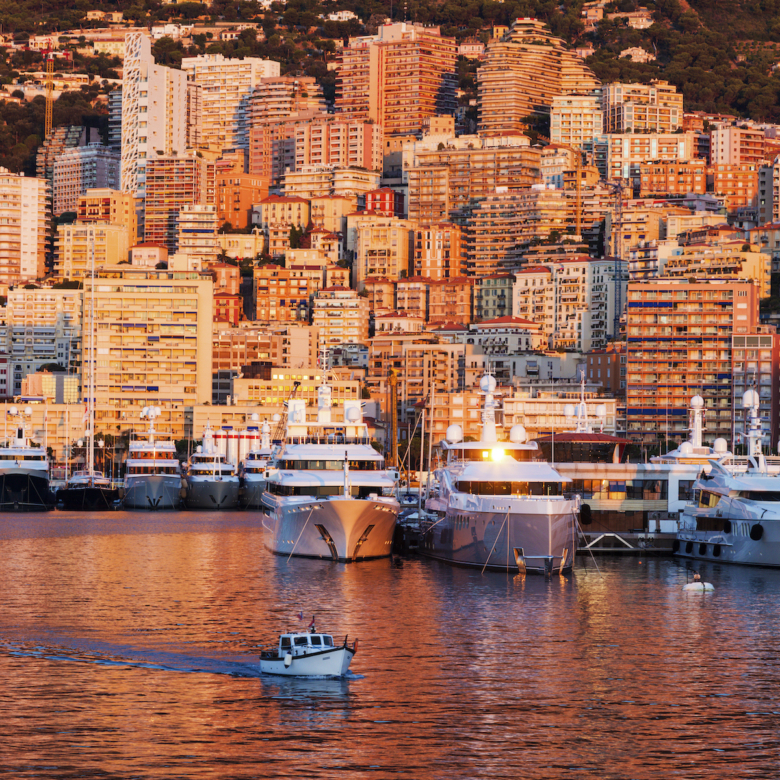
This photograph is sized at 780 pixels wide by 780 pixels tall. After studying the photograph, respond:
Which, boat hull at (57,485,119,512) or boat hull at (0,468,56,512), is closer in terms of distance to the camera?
boat hull at (0,468,56,512)

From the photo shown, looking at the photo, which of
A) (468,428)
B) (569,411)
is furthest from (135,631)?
(468,428)

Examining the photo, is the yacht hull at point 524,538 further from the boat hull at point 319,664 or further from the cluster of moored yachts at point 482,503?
the boat hull at point 319,664

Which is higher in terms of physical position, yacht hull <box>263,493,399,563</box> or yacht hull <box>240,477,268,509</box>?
yacht hull <box>263,493,399,563</box>

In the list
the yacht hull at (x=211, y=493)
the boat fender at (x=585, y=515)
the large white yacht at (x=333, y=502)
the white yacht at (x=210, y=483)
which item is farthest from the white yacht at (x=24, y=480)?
the boat fender at (x=585, y=515)

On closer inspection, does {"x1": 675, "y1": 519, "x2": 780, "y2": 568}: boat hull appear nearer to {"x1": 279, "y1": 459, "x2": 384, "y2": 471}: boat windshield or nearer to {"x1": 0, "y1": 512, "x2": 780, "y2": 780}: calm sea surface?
{"x1": 0, "y1": 512, "x2": 780, "y2": 780}: calm sea surface

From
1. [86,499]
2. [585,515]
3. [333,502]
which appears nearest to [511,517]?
[333,502]

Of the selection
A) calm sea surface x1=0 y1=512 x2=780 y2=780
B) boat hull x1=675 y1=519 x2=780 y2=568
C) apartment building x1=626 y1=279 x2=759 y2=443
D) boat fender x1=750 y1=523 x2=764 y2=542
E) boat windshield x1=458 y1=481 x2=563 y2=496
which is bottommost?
calm sea surface x1=0 y1=512 x2=780 y2=780

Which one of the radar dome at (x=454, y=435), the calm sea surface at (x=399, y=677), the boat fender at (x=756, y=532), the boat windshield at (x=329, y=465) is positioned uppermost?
the radar dome at (x=454, y=435)

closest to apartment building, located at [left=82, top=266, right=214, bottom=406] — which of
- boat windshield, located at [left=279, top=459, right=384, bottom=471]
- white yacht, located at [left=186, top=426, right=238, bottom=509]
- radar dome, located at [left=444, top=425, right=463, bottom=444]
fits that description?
white yacht, located at [left=186, top=426, right=238, bottom=509]

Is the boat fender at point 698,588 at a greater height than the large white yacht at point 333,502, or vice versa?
the large white yacht at point 333,502
